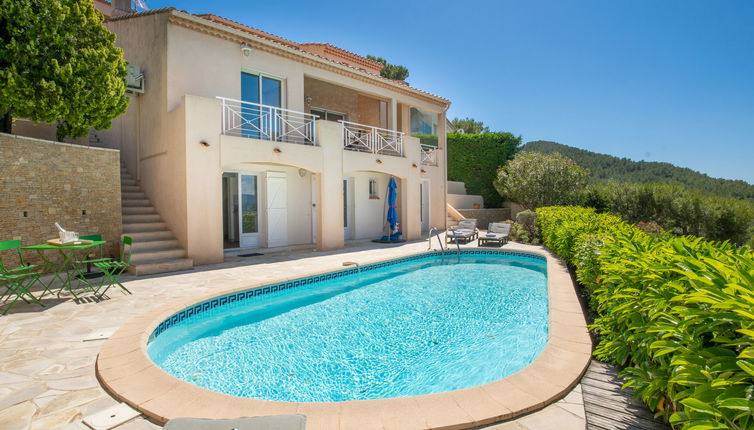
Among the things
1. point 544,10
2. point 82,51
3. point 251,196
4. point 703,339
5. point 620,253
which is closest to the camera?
point 703,339

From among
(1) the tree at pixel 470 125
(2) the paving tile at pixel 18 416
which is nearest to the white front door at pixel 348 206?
(2) the paving tile at pixel 18 416

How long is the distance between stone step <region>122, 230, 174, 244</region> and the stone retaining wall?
462 millimetres

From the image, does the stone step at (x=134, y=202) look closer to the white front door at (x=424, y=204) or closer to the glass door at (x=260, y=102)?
the glass door at (x=260, y=102)

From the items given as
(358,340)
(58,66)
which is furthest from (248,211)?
(358,340)

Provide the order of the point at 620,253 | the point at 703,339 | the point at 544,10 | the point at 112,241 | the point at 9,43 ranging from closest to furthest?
the point at 703,339, the point at 620,253, the point at 9,43, the point at 112,241, the point at 544,10

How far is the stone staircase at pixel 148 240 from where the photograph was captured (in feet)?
29.7

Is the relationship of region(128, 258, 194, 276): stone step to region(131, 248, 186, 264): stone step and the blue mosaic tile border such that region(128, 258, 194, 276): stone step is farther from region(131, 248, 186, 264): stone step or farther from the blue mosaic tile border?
the blue mosaic tile border

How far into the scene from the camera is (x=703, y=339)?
199 cm

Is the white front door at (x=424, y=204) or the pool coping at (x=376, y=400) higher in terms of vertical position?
the white front door at (x=424, y=204)

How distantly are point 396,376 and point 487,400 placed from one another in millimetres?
1803

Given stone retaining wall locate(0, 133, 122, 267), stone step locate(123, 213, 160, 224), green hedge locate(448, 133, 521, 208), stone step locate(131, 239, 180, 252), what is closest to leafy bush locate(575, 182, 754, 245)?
green hedge locate(448, 133, 521, 208)

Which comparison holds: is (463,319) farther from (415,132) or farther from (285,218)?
(415,132)

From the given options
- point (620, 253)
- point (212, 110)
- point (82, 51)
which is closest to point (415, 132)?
point (212, 110)

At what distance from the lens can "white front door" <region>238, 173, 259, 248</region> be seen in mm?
12466
